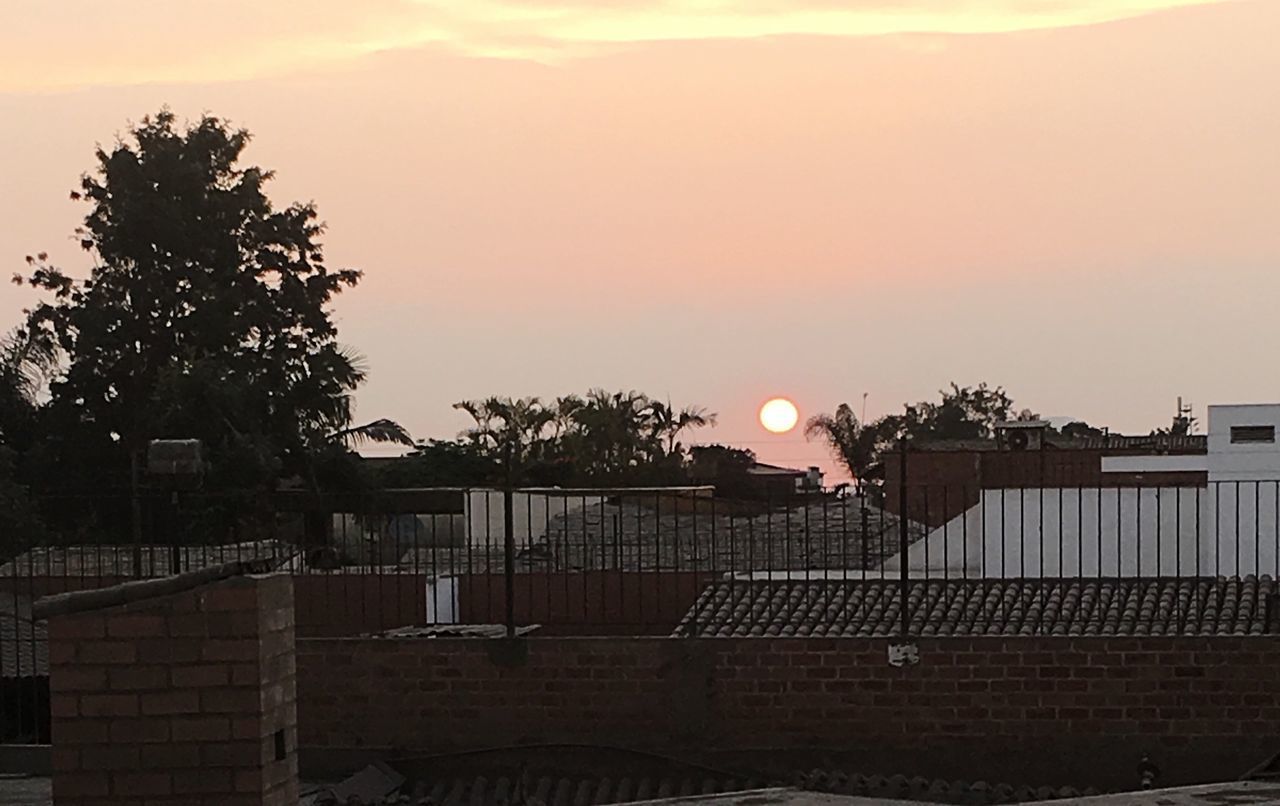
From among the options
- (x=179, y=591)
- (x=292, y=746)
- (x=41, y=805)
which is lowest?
(x=41, y=805)

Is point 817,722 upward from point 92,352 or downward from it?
downward

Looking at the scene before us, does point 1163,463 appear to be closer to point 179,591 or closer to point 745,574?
point 745,574

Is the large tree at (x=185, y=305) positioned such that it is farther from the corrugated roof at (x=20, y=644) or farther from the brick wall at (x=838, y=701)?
A: the brick wall at (x=838, y=701)

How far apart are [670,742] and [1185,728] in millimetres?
3059

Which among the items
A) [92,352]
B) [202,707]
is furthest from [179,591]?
[92,352]

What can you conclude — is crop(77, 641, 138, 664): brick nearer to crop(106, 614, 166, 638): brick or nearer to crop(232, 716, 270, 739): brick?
crop(106, 614, 166, 638): brick

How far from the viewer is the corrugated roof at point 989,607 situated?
14.2 meters

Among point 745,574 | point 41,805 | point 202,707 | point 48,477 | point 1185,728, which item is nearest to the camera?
point 202,707

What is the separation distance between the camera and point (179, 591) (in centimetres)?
526

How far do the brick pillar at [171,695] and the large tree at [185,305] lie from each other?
87.9ft

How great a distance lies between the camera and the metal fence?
41.9 feet

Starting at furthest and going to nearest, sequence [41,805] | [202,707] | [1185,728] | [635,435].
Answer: [635,435]
[1185,728]
[41,805]
[202,707]

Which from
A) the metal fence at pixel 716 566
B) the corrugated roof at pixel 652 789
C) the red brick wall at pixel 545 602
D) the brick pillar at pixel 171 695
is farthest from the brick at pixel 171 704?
the red brick wall at pixel 545 602

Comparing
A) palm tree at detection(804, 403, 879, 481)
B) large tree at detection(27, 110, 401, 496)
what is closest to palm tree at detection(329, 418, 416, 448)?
large tree at detection(27, 110, 401, 496)
